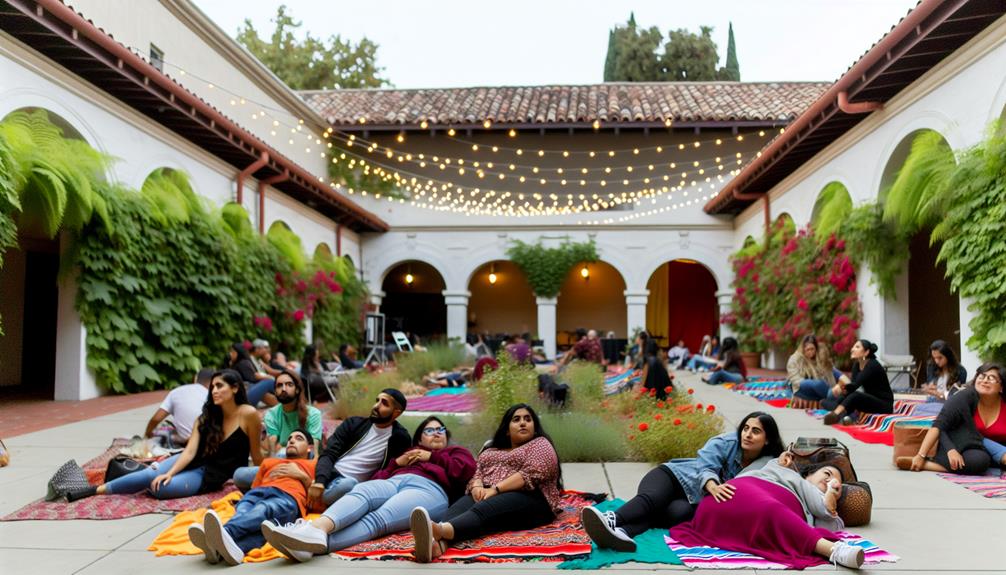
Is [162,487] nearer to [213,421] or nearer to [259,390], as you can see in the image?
[213,421]

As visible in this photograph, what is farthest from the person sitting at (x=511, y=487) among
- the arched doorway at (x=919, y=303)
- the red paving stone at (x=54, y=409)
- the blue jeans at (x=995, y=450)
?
the arched doorway at (x=919, y=303)

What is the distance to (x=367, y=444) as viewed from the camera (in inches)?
206

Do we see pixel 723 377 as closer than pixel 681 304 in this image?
Yes

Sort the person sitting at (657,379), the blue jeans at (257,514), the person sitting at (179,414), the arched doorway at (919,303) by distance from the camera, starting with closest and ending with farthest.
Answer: the blue jeans at (257,514) → the person sitting at (179,414) → the person sitting at (657,379) → the arched doorway at (919,303)

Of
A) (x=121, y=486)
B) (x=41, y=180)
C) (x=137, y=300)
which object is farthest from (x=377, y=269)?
(x=121, y=486)

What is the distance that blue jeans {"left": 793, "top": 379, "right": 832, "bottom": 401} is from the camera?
32.8ft

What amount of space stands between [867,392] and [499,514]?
580 cm

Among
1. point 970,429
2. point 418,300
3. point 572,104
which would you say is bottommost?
point 970,429

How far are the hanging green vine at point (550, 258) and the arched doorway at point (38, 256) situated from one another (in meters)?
11.3

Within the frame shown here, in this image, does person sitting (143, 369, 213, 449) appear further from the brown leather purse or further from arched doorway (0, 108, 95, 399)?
the brown leather purse

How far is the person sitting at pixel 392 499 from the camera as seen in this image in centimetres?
411

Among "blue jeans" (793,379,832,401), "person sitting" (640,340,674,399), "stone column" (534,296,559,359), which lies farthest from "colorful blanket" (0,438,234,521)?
"stone column" (534,296,559,359)

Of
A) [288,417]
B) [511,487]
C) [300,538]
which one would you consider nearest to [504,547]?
[511,487]

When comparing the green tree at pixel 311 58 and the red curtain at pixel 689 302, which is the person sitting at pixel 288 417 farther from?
the green tree at pixel 311 58
